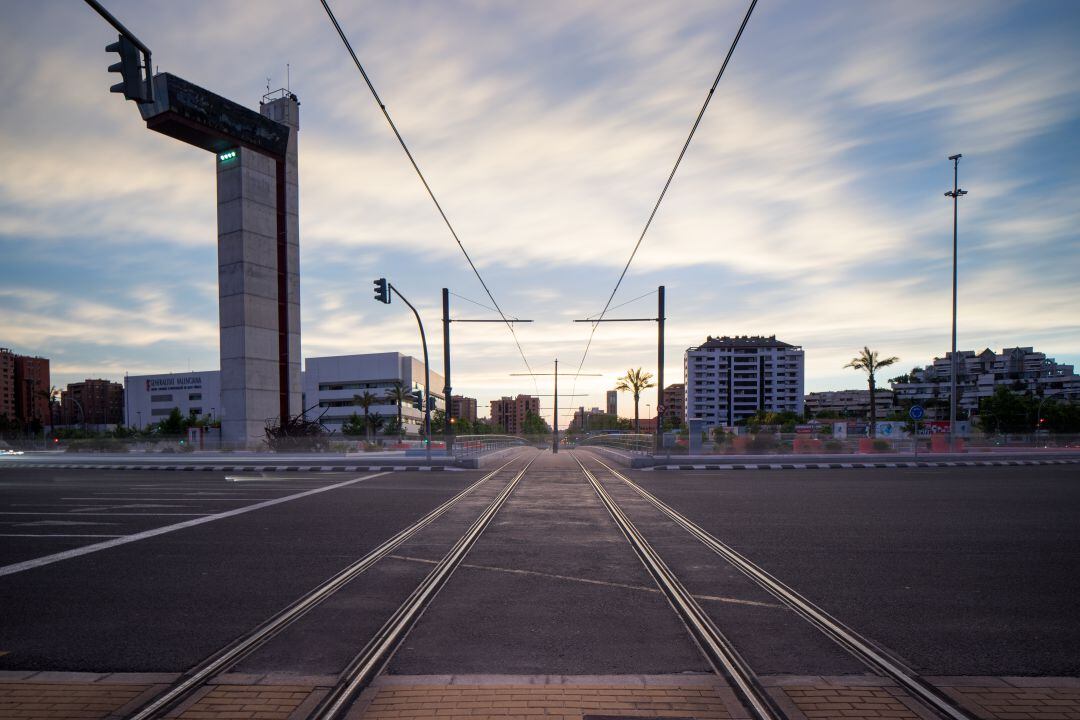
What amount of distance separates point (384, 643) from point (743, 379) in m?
151

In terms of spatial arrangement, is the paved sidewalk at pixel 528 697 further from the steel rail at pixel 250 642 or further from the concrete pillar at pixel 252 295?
the concrete pillar at pixel 252 295

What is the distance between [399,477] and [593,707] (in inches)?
743

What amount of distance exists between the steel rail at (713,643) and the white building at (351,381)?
95.7 meters

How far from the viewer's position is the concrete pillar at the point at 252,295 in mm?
40219

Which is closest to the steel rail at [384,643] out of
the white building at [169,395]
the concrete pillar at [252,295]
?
the concrete pillar at [252,295]

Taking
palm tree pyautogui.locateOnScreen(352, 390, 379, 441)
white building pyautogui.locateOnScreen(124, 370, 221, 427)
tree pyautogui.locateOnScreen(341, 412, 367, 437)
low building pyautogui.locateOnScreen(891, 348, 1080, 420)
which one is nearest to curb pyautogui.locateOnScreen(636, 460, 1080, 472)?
tree pyautogui.locateOnScreen(341, 412, 367, 437)

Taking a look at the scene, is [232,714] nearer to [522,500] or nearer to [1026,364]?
[522,500]

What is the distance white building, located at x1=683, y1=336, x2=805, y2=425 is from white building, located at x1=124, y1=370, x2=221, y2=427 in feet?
329

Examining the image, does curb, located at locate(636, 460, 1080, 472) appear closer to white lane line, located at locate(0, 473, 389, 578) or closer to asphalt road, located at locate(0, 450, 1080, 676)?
asphalt road, located at locate(0, 450, 1080, 676)

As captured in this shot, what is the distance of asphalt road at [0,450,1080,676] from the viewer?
4648 mm

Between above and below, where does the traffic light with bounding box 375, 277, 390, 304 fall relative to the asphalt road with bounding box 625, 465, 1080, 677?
above

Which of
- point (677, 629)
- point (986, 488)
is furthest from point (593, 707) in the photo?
point (986, 488)

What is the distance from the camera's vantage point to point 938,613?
5.61 meters

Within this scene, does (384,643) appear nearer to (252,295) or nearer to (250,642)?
(250,642)
